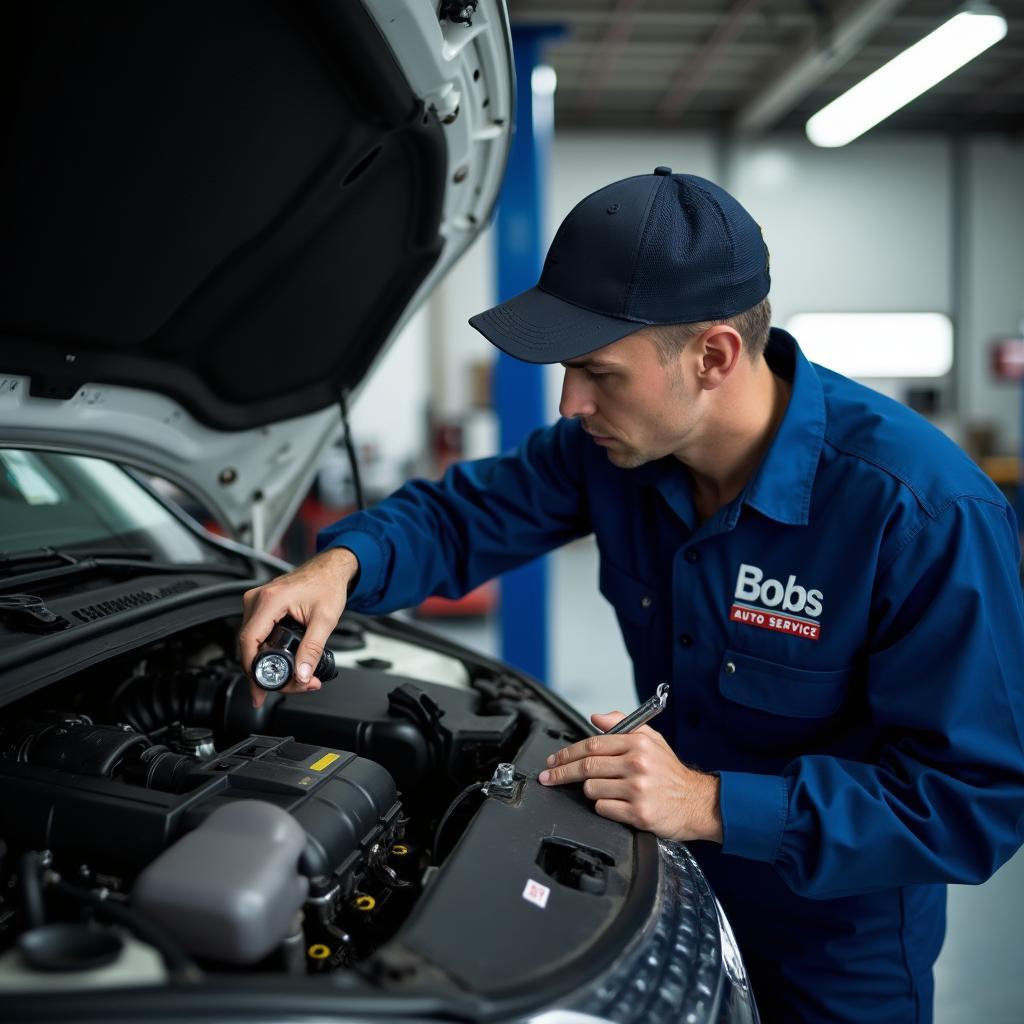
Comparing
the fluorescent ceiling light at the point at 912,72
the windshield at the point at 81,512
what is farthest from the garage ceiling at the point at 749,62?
the windshield at the point at 81,512

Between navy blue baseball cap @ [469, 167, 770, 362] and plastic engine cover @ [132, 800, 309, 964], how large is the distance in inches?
26.2

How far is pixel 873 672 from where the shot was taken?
1183 mm

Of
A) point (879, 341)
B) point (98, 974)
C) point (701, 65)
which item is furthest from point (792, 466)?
point (879, 341)

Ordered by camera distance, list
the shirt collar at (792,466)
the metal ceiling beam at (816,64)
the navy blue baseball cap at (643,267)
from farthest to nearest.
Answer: the metal ceiling beam at (816,64)
the shirt collar at (792,466)
the navy blue baseball cap at (643,267)

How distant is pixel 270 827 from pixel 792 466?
2.80 feet

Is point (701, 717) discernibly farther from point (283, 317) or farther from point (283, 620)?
point (283, 317)

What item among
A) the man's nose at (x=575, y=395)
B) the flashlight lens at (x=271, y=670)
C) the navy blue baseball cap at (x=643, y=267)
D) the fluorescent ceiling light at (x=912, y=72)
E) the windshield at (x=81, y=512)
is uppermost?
the fluorescent ceiling light at (x=912, y=72)

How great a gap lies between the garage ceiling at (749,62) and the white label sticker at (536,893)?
5.19m

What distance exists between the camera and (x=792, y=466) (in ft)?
4.20

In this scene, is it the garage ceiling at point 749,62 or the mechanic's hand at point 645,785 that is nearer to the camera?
the mechanic's hand at point 645,785

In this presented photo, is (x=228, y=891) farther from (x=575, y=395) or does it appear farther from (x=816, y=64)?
(x=816, y=64)

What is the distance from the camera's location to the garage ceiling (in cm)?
605

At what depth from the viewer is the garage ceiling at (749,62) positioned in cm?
605

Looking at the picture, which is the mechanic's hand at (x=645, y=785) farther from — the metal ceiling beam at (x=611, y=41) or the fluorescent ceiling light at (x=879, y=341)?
the fluorescent ceiling light at (x=879, y=341)
